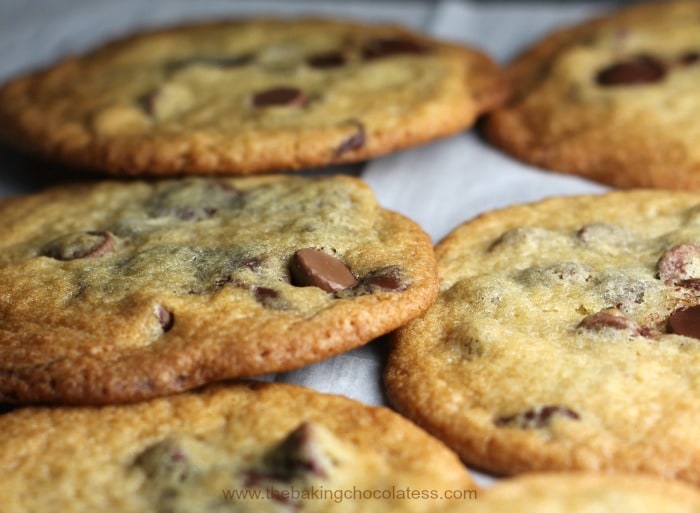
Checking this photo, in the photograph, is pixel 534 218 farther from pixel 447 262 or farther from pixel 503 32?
pixel 503 32

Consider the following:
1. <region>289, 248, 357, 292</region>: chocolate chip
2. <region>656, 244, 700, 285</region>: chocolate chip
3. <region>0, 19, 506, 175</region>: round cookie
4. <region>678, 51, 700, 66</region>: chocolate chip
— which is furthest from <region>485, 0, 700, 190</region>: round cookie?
<region>289, 248, 357, 292</region>: chocolate chip

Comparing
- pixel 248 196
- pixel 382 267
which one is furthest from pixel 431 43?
pixel 382 267

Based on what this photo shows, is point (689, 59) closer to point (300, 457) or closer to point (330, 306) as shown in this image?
point (330, 306)

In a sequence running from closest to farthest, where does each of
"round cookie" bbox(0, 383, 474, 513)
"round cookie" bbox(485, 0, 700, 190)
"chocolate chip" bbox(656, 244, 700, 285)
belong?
"round cookie" bbox(0, 383, 474, 513) → "chocolate chip" bbox(656, 244, 700, 285) → "round cookie" bbox(485, 0, 700, 190)

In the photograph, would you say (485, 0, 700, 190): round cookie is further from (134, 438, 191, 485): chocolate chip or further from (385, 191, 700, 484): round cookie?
(134, 438, 191, 485): chocolate chip

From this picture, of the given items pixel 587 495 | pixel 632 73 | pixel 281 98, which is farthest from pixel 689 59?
pixel 587 495

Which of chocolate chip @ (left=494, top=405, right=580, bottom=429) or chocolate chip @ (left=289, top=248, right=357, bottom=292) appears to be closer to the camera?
chocolate chip @ (left=494, top=405, right=580, bottom=429)
